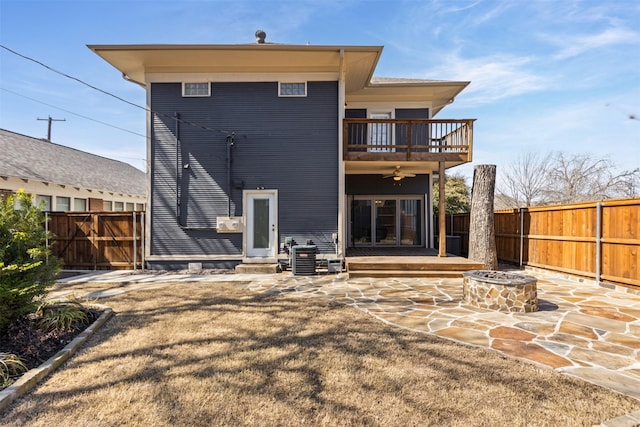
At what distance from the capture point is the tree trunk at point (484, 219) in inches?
343

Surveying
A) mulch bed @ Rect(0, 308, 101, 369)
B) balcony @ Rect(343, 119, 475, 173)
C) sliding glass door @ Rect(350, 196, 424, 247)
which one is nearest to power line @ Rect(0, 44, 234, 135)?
balcony @ Rect(343, 119, 475, 173)

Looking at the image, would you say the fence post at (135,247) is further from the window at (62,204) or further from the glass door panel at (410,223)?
the glass door panel at (410,223)

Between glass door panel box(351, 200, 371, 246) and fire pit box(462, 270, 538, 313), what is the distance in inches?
264

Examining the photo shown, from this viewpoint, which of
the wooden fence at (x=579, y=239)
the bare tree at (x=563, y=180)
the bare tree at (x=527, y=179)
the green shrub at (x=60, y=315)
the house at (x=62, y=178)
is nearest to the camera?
the green shrub at (x=60, y=315)

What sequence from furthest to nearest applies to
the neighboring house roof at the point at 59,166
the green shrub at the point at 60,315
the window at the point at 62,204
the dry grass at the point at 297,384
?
the window at the point at 62,204 → the neighboring house roof at the point at 59,166 → the green shrub at the point at 60,315 → the dry grass at the point at 297,384

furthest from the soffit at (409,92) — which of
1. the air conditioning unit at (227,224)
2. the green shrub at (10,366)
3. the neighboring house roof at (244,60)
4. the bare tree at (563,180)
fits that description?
the bare tree at (563,180)

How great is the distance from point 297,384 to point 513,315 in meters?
3.76

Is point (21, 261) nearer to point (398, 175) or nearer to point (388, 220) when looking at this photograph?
point (398, 175)

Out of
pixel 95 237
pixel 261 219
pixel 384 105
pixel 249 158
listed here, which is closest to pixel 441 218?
pixel 384 105

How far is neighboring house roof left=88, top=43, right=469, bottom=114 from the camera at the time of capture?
802 cm

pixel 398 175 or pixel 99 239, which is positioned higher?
pixel 398 175

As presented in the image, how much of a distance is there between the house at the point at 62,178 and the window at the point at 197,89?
5386 mm

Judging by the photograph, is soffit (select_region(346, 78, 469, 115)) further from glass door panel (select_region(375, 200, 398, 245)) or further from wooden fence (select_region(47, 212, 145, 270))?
wooden fence (select_region(47, 212, 145, 270))

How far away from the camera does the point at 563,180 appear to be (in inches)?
701
